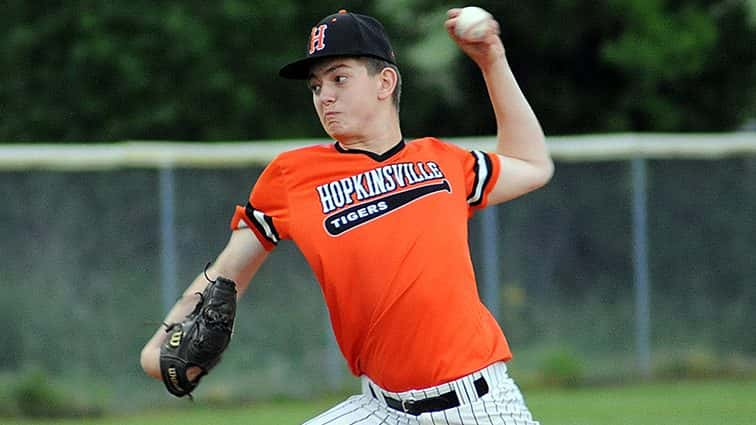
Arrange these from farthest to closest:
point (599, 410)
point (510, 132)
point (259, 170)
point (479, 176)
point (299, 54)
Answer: point (299, 54) < point (259, 170) < point (599, 410) < point (510, 132) < point (479, 176)

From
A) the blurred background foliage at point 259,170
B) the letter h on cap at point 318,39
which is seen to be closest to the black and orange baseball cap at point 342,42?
the letter h on cap at point 318,39

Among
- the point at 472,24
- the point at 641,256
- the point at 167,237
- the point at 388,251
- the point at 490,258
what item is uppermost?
the point at 472,24

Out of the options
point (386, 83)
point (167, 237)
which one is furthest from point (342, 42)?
point (167, 237)

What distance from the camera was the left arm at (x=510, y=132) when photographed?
4.32 m

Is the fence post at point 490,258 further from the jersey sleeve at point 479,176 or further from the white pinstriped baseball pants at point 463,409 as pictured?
the white pinstriped baseball pants at point 463,409

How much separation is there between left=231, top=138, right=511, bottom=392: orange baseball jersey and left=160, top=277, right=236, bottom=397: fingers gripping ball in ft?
0.72

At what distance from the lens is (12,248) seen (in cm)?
970

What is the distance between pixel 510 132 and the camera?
14.6ft

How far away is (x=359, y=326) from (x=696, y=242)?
760 centimetres

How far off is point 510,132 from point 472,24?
0.45 meters

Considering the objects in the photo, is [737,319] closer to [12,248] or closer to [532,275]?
[532,275]

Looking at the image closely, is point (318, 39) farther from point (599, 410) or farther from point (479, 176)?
point (599, 410)

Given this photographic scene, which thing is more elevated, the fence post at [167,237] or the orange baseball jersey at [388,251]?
the orange baseball jersey at [388,251]

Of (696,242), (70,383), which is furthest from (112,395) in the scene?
(696,242)
